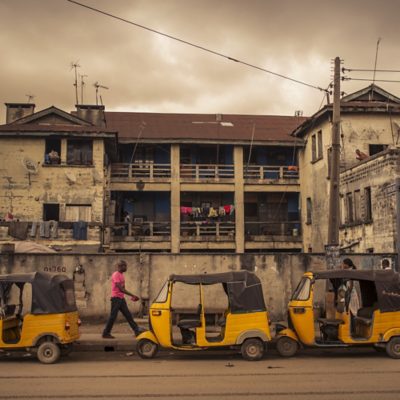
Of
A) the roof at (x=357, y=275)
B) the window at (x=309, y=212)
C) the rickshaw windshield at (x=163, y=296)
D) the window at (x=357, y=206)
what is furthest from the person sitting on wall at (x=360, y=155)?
the rickshaw windshield at (x=163, y=296)

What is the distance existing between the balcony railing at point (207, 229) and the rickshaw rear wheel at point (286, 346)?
23.1 m

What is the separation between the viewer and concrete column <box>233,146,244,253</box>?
114 ft

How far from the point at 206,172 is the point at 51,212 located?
11139 mm

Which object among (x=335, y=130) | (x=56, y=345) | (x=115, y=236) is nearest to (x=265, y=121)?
(x=115, y=236)

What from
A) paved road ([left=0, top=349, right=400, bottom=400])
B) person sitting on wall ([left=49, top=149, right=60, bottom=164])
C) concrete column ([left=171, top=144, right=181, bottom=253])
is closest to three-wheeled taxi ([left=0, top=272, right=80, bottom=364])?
paved road ([left=0, top=349, right=400, bottom=400])

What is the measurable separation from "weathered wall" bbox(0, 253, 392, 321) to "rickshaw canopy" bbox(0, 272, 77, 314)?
5.09 m

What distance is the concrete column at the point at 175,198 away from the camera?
3394 cm

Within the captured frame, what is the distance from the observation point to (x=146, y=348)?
11.0 metres

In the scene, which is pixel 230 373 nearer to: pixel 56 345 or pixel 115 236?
pixel 56 345

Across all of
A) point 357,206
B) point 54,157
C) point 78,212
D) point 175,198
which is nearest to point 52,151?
point 54,157

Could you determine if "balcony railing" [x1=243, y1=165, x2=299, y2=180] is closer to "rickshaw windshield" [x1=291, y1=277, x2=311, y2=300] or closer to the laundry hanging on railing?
the laundry hanging on railing

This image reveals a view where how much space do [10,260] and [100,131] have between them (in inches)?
540

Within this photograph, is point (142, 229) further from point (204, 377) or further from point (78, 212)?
point (204, 377)

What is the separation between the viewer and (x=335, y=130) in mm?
14750
